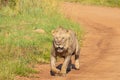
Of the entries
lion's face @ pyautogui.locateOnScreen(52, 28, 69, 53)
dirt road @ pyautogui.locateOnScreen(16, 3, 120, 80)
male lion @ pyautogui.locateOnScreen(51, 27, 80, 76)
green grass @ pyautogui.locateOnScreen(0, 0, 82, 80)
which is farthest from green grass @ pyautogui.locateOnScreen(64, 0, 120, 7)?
lion's face @ pyautogui.locateOnScreen(52, 28, 69, 53)

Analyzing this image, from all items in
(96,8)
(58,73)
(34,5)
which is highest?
(58,73)

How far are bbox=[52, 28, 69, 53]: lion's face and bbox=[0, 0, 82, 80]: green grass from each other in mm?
884

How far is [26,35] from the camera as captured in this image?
11875mm

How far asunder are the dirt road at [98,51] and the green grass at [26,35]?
0.35 m

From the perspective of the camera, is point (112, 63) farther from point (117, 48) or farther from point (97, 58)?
point (117, 48)

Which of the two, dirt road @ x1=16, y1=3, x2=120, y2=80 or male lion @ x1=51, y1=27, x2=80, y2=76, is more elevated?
male lion @ x1=51, y1=27, x2=80, y2=76

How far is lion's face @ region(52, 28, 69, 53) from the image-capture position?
8.16m

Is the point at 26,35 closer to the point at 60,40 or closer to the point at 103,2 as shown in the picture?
the point at 60,40

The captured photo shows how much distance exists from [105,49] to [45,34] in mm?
1622

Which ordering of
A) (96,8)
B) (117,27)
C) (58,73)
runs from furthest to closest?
(96,8) → (117,27) → (58,73)

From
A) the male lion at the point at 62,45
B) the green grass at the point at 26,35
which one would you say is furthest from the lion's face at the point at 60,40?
the green grass at the point at 26,35

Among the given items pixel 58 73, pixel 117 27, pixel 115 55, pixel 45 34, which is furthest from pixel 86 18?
pixel 58 73

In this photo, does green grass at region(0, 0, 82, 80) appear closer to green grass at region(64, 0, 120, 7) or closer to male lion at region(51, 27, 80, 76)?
male lion at region(51, 27, 80, 76)

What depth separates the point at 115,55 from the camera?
434 inches
